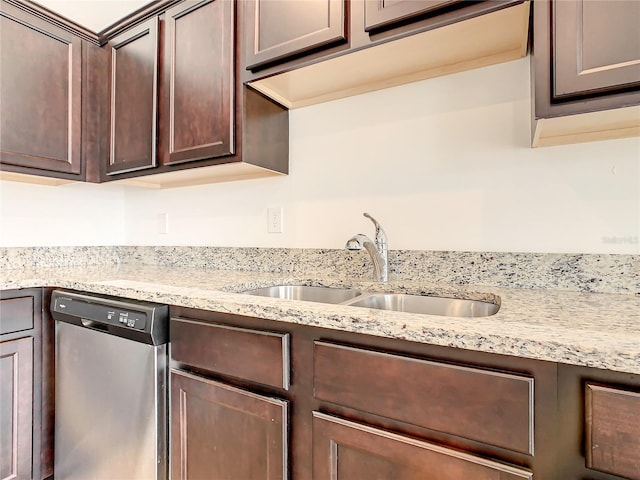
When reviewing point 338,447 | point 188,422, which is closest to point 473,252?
point 338,447

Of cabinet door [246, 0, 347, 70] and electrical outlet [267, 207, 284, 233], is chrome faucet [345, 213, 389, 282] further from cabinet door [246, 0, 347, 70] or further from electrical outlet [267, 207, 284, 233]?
cabinet door [246, 0, 347, 70]

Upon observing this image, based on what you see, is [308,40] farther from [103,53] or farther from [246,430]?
[103,53]

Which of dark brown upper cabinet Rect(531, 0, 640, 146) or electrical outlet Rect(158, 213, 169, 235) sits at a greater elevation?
dark brown upper cabinet Rect(531, 0, 640, 146)

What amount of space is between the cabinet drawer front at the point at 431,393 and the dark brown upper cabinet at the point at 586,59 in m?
0.64

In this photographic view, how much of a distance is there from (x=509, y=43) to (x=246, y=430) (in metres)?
1.38

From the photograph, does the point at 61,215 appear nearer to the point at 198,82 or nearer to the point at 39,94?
the point at 39,94

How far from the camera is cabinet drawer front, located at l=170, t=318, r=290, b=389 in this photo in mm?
839

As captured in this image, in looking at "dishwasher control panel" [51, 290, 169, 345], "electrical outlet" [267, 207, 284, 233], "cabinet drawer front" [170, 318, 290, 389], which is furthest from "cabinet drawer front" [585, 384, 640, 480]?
"electrical outlet" [267, 207, 284, 233]

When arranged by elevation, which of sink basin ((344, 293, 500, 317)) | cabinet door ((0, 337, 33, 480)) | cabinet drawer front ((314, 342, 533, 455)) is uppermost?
sink basin ((344, 293, 500, 317))

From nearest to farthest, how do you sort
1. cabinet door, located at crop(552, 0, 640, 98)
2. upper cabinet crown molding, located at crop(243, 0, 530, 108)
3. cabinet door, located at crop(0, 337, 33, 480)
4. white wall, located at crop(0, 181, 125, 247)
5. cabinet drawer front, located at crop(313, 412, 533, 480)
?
cabinet drawer front, located at crop(313, 412, 533, 480) → cabinet door, located at crop(552, 0, 640, 98) → upper cabinet crown molding, located at crop(243, 0, 530, 108) → cabinet door, located at crop(0, 337, 33, 480) → white wall, located at crop(0, 181, 125, 247)

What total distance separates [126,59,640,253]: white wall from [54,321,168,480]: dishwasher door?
2.44ft

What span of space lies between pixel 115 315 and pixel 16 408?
0.67m

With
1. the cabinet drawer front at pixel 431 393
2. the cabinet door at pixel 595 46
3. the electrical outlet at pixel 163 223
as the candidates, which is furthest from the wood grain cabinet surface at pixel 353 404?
the electrical outlet at pixel 163 223

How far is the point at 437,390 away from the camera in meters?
0.66
